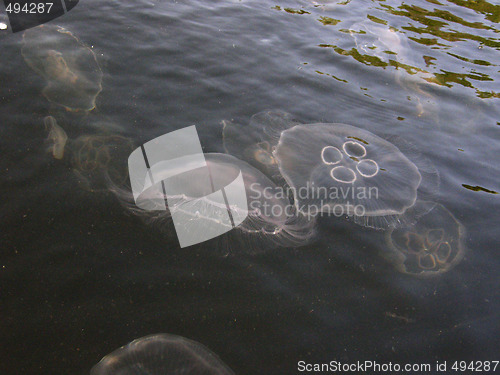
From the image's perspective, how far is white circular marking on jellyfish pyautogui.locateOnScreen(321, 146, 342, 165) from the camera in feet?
10.6

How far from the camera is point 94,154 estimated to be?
3070 mm

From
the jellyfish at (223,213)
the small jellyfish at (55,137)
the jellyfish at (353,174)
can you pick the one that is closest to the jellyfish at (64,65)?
the small jellyfish at (55,137)

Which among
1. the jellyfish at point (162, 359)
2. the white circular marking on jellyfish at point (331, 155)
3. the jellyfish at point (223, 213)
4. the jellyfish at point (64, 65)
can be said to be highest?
the jellyfish at point (64, 65)

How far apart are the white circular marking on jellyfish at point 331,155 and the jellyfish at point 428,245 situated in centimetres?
74

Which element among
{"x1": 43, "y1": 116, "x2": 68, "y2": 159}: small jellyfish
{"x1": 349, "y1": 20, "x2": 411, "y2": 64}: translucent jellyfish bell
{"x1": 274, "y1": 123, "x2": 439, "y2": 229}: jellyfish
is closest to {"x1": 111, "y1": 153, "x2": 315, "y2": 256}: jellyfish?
{"x1": 274, "y1": 123, "x2": 439, "y2": 229}: jellyfish

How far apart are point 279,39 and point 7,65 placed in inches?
125

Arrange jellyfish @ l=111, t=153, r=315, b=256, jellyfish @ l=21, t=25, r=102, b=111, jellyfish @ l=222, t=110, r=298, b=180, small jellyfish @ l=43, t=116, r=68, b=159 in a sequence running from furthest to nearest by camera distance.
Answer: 1. jellyfish @ l=21, t=25, r=102, b=111
2. jellyfish @ l=222, t=110, r=298, b=180
3. small jellyfish @ l=43, t=116, r=68, b=159
4. jellyfish @ l=111, t=153, r=315, b=256

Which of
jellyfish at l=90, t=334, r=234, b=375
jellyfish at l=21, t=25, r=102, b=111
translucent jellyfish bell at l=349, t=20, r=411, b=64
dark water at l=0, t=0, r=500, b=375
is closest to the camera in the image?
jellyfish at l=90, t=334, r=234, b=375

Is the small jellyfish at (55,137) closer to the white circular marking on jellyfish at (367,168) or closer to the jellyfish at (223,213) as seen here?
the jellyfish at (223,213)

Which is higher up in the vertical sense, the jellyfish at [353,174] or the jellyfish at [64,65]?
the jellyfish at [64,65]

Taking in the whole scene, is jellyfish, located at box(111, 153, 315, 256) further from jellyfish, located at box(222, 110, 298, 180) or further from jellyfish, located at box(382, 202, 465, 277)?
jellyfish, located at box(382, 202, 465, 277)

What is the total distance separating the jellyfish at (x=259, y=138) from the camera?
3275 millimetres

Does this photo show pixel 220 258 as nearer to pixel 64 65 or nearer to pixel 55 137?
pixel 55 137

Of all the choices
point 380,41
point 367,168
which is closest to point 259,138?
point 367,168
